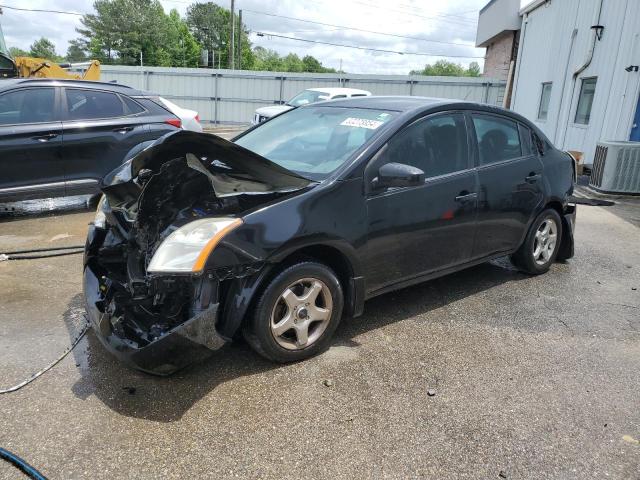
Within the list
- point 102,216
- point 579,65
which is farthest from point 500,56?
point 102,216

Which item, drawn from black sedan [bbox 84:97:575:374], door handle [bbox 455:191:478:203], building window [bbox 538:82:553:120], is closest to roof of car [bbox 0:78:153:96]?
black sedan [bbox 84:97:575:374]

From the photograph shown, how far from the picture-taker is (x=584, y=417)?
9.37ft

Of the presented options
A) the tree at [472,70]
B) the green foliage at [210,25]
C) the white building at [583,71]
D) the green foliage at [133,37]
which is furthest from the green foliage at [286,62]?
the white building at [583,71]

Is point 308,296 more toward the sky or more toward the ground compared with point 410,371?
more toward the sky

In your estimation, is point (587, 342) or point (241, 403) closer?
point (241, 403)

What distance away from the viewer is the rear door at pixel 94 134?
21.0 feet

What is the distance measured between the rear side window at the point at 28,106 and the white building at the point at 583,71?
10.7 meters

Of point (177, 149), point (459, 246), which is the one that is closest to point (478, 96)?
point (459, 246)

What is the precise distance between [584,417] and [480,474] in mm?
857

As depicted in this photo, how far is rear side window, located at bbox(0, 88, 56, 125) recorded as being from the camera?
6055 millimetres

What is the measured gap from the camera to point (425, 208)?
375 centimetres

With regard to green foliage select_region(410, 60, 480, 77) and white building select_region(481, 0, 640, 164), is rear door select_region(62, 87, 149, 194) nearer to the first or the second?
white building select_region(481, 0, 640, 164)

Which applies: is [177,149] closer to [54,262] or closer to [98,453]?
[98,453]

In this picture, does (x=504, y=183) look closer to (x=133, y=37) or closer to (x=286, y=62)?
(x=133, y=37)
